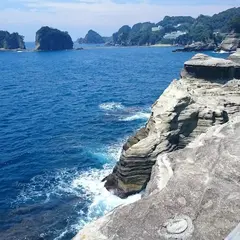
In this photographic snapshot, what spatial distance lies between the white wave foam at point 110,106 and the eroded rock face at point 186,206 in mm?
49689

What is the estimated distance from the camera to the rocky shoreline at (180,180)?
1792 centimetres

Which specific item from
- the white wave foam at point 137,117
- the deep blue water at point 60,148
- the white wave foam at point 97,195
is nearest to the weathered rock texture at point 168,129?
the white wave foam at point 97,195

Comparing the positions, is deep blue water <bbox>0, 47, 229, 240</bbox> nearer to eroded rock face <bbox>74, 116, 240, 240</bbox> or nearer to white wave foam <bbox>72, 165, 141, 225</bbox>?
white wave foam <bbox>72, 165, 141, 225</bbox>

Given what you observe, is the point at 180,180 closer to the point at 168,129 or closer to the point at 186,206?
the point at 186,206

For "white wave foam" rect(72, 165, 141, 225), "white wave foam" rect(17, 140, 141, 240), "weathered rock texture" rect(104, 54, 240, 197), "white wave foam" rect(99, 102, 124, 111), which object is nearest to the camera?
"white wave foam" rect(17, 140, 141, 240)

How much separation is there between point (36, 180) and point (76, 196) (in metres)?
6.34

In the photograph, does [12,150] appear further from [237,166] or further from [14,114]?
[237,166]

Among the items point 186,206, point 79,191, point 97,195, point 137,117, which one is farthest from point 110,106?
point 186,206

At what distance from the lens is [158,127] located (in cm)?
3912

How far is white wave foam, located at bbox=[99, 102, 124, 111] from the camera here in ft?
243

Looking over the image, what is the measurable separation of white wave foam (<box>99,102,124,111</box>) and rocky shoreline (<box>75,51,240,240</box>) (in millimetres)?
32142

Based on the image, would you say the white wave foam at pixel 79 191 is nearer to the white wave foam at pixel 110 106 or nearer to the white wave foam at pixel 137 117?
the white wave foam at pixel 137 117

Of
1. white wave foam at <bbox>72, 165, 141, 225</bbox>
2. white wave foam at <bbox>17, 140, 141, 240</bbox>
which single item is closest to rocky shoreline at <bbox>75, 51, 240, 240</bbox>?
white wave foam at <bbox>72, 165, 141, 225</bbox>

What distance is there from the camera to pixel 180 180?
2164 cm
